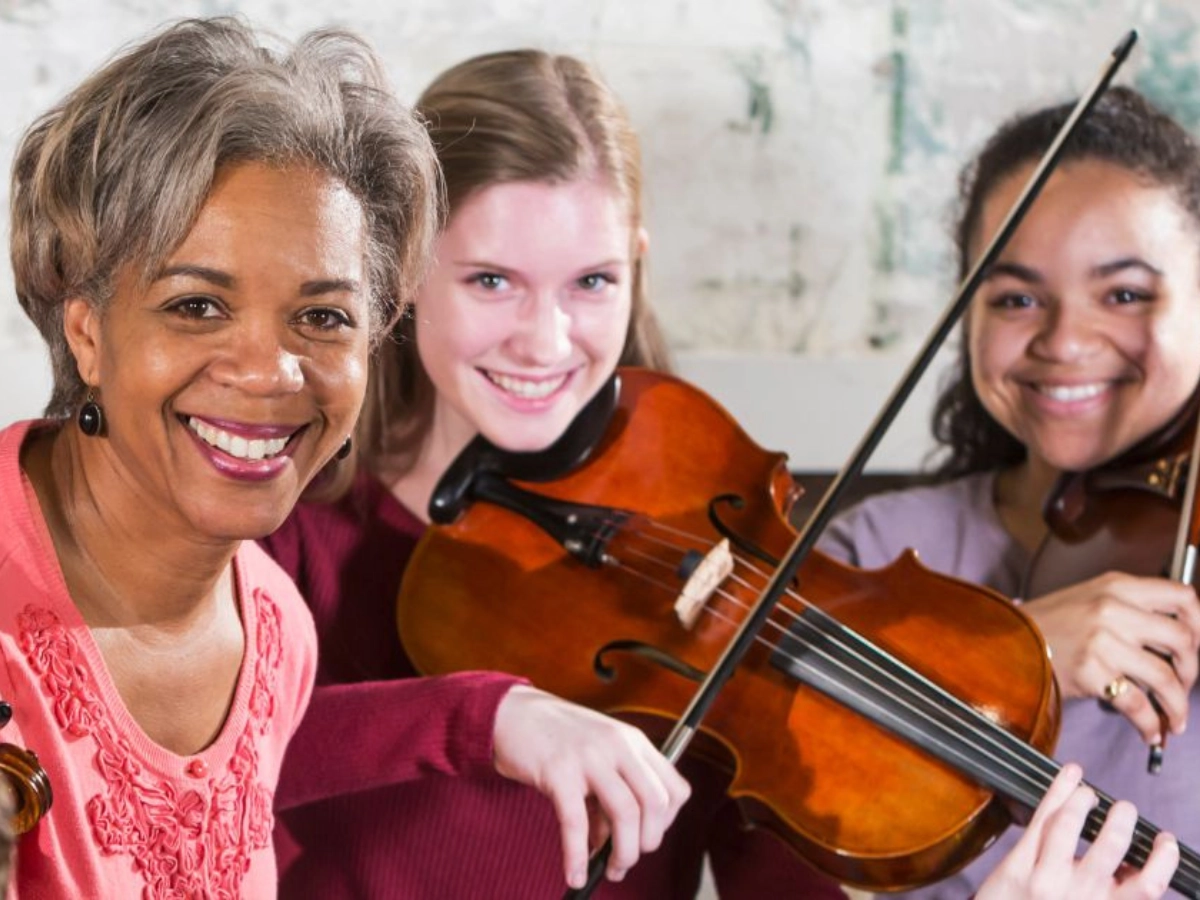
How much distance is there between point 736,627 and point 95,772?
522mm

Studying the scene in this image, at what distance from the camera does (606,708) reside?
4.29ft

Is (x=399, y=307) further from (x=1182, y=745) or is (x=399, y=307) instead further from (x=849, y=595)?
(x=1182, y=745)

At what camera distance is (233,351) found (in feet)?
3.07

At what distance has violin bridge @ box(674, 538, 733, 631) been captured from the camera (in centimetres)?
131

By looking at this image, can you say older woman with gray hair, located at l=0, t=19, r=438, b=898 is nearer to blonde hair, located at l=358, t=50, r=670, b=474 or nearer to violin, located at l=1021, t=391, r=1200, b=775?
blonde hair, located at l=358, t=50, r=670, b=474

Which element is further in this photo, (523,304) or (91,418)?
(523,304)

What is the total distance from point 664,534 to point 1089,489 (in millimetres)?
437

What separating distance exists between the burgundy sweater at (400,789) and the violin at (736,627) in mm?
96

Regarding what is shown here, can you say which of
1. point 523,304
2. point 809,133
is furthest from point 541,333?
point 809,133

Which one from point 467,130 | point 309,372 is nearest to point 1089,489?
point 467,130

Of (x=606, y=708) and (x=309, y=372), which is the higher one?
(x=309, y=372)

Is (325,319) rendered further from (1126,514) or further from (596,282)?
(1126,514)

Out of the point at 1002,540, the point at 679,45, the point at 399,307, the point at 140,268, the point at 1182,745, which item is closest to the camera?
the point at 140,268

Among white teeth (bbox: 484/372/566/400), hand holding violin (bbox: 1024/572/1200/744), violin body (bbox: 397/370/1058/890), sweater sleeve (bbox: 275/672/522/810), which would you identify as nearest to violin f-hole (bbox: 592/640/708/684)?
violin body (bbox: 397/370/1058/890)
